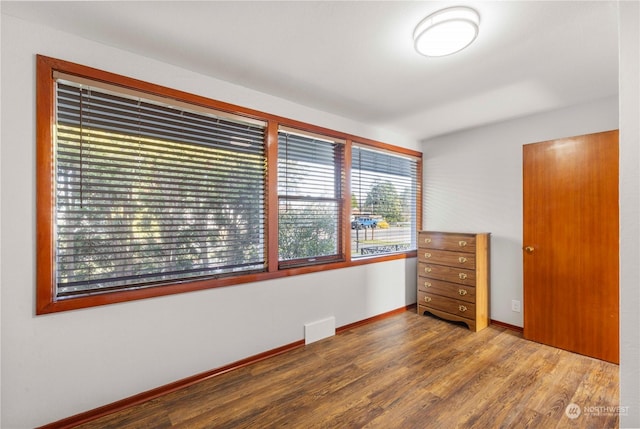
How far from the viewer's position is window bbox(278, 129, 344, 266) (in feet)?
8.98

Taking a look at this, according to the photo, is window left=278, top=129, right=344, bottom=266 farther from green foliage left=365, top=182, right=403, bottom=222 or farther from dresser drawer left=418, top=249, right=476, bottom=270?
dresser drawer left=418, top=249, right=476, bottom=270

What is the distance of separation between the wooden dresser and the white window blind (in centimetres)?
214

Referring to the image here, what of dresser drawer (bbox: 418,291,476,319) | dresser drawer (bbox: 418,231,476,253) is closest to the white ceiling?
dresser drawer (bbox: 418,231,476,253)

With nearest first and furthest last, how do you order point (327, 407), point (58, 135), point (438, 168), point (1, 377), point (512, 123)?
1. point (1, 377)
2. point (58, 135)
3. point (327, 407)
4. point (512, 123)
5. point (438, 168)

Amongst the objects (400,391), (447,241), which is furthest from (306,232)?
(447,241)

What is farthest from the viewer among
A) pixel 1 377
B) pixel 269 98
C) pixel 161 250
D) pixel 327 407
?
pixel 269 98

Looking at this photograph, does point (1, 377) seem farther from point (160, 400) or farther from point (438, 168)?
point (438, 168)

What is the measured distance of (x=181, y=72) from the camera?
212cm

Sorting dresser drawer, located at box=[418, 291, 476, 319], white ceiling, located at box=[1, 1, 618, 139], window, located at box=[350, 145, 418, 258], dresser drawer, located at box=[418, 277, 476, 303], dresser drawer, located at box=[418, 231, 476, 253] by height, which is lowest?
dresser drawer, located at box=[418, 291, 476, 319]

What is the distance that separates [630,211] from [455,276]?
259 centimetres

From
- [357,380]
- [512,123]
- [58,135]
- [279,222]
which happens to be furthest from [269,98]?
[512,123]

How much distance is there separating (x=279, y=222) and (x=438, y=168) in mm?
2449

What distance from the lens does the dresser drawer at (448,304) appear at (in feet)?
10.3

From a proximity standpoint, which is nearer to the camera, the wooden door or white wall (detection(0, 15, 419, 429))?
white wall (detection(0, 15, 419, 429))
